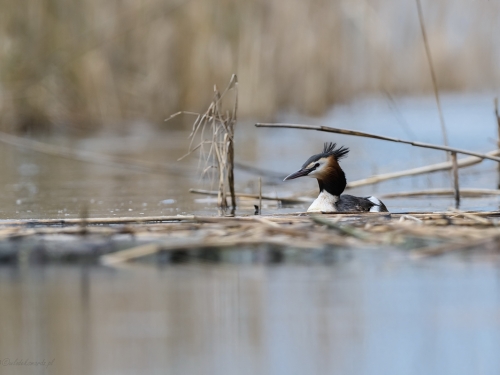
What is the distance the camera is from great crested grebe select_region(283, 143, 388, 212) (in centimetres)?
533

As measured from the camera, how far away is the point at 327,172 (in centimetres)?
551

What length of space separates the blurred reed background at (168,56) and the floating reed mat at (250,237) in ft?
27.3

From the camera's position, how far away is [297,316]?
2.96 metres

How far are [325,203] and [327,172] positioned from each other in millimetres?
243

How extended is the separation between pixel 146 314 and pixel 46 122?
10382 mm

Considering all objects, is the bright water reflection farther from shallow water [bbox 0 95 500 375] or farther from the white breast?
the white breast

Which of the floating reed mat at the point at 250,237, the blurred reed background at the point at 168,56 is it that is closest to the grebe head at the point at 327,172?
the floating reed mat at the point at 250,237

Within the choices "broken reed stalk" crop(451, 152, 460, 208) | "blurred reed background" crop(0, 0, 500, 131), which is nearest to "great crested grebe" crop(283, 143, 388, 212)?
"broken reed stalk" crop(451, 152, 460, 208)

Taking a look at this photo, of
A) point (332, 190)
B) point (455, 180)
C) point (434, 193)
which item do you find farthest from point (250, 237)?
point (434, 193)

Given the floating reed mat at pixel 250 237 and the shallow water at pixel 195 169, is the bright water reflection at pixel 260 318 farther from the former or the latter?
the shallow water at pixel 195 169

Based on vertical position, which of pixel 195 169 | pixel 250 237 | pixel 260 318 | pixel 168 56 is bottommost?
pixel 260 318

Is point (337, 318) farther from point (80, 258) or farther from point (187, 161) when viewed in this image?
point (187, 161)

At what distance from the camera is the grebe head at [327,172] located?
17.9 ft

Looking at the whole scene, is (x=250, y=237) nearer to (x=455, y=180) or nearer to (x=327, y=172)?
(x=327, y=172)
